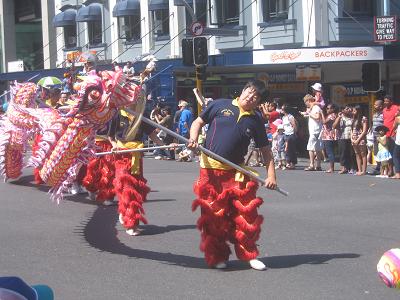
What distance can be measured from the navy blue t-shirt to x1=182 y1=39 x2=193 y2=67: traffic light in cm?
1463

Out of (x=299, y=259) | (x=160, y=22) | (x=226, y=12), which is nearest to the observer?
(x=299, y=259)

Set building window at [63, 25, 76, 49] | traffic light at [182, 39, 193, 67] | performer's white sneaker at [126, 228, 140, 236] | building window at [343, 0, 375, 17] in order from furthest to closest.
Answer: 1. building window at [63, 25, 76, 49]
2. building window at [343, 0, 375, 17]
3. traffic light at [182, 39, 193, 67]
4. performer's white sneaker at [126, 228, 140, 236]

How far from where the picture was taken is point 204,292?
704 cm

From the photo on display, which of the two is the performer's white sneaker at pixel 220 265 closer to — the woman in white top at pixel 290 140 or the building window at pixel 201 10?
the woman in white top at pixel 290 140

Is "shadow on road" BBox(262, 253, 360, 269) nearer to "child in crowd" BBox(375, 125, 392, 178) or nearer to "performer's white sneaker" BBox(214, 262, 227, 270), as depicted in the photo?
"performer's white sneaker" BBox(214, 262, 227, 270)

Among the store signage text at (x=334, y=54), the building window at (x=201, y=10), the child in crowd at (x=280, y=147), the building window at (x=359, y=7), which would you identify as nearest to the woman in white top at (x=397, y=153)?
the child in crowd at (x=280, y=147)

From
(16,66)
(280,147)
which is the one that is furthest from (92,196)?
(16,66)

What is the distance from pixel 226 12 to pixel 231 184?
22.1 metres

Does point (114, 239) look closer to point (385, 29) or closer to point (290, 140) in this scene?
point (290, 140)

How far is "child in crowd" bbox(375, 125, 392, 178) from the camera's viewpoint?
55.5ft

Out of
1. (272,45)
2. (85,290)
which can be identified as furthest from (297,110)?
(85,290)

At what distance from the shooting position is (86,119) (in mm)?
8078

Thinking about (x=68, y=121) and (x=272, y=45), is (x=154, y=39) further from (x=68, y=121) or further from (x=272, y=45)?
(x=68, y=121)

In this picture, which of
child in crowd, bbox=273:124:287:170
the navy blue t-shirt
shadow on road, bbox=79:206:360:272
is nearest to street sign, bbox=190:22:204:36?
child in crowd, bbox=273:124:287:170
